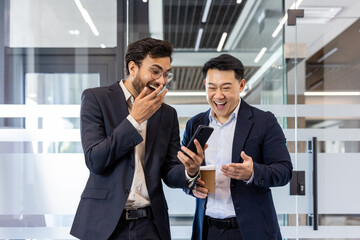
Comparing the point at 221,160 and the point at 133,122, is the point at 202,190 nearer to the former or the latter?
the point at 221,160

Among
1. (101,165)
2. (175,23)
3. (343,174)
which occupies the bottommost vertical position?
(343,174)

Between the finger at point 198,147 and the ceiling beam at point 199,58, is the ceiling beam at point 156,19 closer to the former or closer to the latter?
the ceiling beam at point 199,58

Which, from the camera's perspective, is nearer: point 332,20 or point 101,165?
point 101,165

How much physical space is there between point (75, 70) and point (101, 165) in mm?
1564

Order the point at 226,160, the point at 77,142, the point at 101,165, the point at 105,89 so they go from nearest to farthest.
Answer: the point at 101,165, the point at 105,89, the point at 226,160, the point at 77,142

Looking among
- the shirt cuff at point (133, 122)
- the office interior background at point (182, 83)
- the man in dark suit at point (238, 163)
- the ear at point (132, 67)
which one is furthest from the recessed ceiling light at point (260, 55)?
the shirt cuff at point (133, 122)

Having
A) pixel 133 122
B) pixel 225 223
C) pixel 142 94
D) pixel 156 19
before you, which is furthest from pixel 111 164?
pixel 156 19

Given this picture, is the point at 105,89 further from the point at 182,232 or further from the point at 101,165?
the point at 182,232

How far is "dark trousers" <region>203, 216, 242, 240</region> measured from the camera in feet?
6.70

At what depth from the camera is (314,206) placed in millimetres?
3047

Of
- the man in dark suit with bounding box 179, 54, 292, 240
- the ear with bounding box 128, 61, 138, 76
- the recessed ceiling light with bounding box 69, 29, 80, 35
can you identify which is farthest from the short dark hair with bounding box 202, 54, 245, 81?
the recessed ceiling light with bounding box 69, 29, 80, 35

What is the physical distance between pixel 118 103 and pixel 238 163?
2.09ft

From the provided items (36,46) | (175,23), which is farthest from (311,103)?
(36,46)

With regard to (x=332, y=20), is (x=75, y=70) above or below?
below
